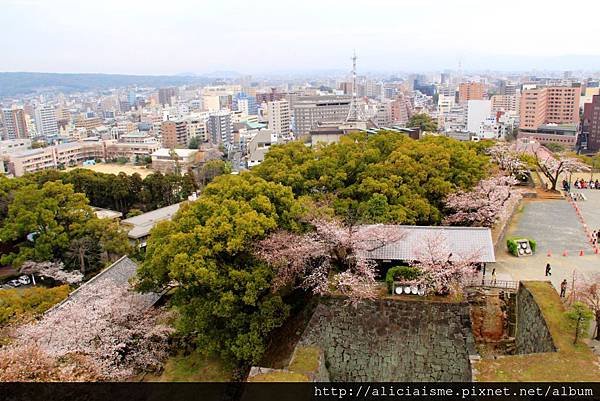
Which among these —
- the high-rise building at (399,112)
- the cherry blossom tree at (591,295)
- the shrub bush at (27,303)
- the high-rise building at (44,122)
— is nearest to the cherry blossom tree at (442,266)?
the cherry blossom tree at (591,295)

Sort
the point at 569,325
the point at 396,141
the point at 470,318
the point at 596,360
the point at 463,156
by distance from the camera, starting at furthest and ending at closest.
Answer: the point at 396,141
the point at 463,156
the point at 470,318
the point at 569,325
the point at 596,360

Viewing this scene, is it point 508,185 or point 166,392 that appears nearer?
point 166,392

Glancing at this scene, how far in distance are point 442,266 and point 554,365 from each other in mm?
3410

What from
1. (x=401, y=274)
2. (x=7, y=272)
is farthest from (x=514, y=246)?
(x=7, y=272)

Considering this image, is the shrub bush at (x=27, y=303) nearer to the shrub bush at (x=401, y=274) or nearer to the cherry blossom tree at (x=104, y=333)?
the cherry blossom tree at (x=104, y=333)

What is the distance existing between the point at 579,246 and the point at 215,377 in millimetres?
12315

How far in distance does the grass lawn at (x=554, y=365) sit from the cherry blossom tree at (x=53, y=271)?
1577cm

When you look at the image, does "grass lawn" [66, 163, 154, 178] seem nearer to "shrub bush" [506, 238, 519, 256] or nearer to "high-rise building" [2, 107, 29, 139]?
"high-rise building" [2, 107, 29, 139]

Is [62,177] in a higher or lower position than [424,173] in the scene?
lower

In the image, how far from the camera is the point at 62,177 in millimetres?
29953

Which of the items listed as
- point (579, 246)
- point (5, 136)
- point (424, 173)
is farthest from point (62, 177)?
point (5, 136)

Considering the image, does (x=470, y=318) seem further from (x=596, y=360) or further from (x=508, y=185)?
(x=508, y=185)

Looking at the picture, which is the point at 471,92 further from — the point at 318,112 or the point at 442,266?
the point at 442,266

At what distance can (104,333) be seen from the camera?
11.9 meters
